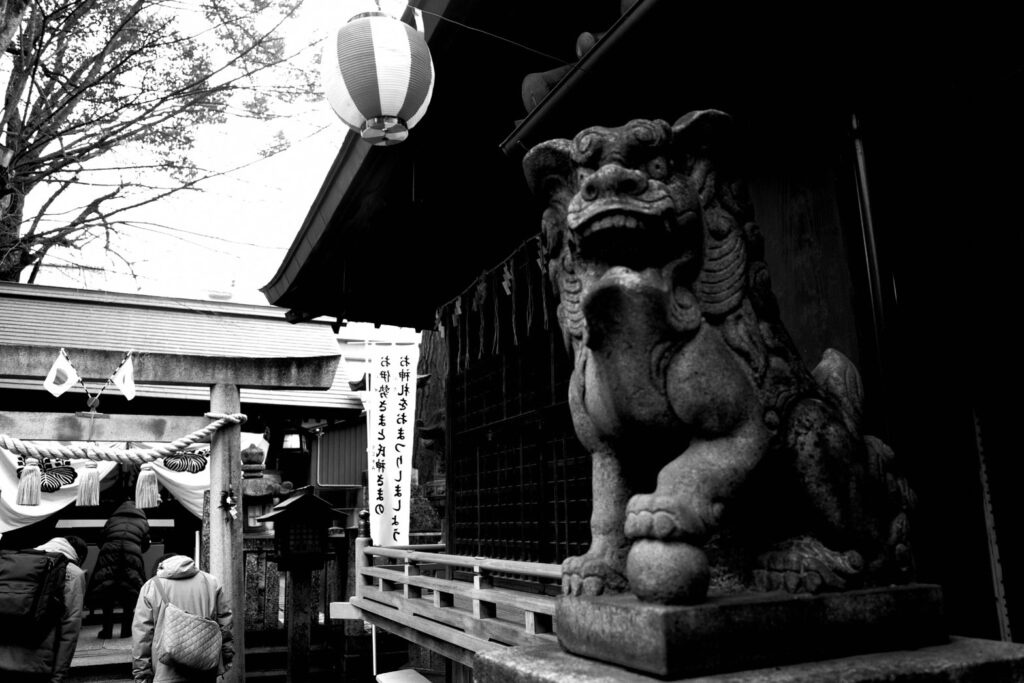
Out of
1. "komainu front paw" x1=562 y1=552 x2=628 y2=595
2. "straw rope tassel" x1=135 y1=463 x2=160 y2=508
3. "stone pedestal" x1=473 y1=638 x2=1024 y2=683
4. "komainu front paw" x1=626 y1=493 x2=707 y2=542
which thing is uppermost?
"straw rope tassel" x1=135 y1=463 x2=160 y2=508

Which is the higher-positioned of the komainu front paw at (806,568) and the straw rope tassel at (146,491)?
the straw rope tassel at (146,491)

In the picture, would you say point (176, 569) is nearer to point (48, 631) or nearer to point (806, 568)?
point (48, 631)

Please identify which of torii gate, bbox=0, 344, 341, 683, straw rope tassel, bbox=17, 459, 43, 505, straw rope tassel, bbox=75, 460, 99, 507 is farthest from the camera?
straw rope tassel, bbox=75, 460, 99, 507

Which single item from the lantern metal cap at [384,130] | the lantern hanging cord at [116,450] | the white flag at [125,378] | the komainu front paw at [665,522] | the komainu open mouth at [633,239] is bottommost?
the komainu front paw at [665,522]

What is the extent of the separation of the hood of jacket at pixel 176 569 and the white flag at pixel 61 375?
248 cm

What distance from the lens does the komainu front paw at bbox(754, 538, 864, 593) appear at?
2.17m

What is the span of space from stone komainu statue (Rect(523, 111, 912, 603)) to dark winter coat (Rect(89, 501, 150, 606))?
12.9 meters

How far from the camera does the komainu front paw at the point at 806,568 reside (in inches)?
85.3

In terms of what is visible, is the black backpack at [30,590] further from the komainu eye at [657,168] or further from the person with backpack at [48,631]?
the komainu eye at [657,168]

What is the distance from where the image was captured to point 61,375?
8203 mm

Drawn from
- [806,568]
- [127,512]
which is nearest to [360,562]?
[127,512]

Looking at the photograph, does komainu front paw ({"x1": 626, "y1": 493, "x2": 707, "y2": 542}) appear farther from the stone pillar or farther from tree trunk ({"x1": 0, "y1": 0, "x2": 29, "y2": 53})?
tree trunk ({"x1": 0, "y1": 0, "x2": 29, "y2": 53})

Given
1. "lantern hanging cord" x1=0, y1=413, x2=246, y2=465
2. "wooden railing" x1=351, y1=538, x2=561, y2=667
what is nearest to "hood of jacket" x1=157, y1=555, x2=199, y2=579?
"lantern hanging cord" x1=0, y1=413, x2=246, y2=465

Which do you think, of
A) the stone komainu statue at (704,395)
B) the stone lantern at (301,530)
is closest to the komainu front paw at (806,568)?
→ the stone komainu statue at (704,395)
